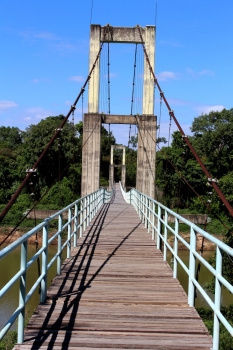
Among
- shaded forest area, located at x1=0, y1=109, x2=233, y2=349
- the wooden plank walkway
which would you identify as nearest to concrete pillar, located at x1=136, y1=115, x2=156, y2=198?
the wooden plank walkway

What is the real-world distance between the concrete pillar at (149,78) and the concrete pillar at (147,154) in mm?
390

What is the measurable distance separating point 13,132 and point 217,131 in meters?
53.8

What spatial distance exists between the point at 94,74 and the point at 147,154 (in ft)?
11.7

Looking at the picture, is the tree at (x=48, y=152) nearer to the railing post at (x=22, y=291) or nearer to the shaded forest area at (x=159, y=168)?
the shaded forest area at (x=159, y=168)

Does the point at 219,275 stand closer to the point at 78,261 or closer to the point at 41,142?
the point at 78,261

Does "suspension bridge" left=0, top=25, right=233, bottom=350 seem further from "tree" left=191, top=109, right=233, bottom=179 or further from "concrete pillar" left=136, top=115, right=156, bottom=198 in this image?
"tree" left=191, top=109, right=233, bottom=179

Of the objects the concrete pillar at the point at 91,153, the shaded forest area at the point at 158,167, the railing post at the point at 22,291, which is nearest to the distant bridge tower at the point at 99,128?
the concrete pillar at the point at 91,153

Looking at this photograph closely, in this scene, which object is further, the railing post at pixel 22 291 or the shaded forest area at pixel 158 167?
the shaded forest area at pixel 158 167

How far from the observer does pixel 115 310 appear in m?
4.57

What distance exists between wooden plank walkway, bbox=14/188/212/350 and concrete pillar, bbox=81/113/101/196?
8657mm

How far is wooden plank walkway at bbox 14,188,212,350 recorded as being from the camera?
371 cm

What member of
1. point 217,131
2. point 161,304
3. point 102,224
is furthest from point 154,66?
point 217,131

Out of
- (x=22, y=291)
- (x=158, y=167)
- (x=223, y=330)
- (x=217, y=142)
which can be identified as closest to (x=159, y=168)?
(x=158, y=167)

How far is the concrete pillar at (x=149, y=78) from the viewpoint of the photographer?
16453 mm
